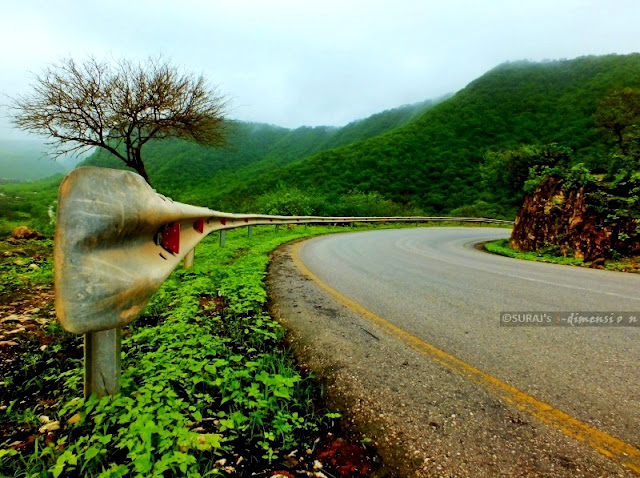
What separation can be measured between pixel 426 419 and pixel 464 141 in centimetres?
6546

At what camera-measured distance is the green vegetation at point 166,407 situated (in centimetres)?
175

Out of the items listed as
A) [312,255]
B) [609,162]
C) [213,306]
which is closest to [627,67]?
[609,162]

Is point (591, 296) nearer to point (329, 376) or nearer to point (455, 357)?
point (455, 357)

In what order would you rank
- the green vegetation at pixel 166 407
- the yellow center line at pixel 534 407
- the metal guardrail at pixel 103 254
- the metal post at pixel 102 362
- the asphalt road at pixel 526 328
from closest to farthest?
1. the metal guardrail at pixel 103 254
2. the green vegetation at pixel 166 407
3. the yellow center line at pixel 534 407
4. the metal post at pixel 102 362
5. the asphalt road at pixel 526 328

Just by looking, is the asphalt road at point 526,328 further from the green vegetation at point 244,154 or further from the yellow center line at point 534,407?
the green vegetation at point 244,154

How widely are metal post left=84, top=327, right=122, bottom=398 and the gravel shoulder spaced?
1.37 m

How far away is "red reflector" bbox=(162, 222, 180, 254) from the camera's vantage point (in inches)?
99.0

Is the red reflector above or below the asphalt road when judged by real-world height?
above

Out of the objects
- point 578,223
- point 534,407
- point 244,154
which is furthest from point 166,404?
point 244,154

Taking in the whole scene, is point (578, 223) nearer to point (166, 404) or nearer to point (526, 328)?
point (526, 328)

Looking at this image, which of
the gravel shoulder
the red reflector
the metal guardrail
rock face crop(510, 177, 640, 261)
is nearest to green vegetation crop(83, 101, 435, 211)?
rock face crop(510, 177, 640, 261)

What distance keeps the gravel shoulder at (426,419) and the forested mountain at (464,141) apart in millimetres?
36331

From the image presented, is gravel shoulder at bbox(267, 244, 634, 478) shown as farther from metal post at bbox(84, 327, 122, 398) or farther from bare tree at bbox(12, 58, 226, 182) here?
bare tree at bbox(12, 58, 226, 182)

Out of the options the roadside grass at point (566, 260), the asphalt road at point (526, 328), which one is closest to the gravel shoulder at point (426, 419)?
the asphalt road at point (526, 328)
